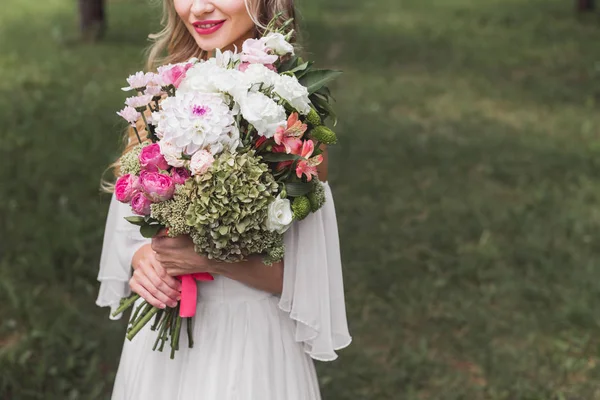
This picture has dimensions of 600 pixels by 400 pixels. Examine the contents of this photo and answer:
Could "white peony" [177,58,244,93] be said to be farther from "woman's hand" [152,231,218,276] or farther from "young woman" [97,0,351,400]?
"woman's hand" [152,231,218,276]

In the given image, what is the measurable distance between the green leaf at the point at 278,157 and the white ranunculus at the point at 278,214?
11 cm

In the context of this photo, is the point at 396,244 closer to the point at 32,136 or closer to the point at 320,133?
the point at 32,136

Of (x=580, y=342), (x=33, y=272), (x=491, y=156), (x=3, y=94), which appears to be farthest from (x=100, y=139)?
(x=580, y=342)

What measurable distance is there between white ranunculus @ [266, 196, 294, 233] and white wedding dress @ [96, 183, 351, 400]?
29cm

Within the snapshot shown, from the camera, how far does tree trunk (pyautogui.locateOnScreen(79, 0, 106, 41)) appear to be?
497 inches

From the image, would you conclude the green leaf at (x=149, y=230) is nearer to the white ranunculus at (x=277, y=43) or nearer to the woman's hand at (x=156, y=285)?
the woman's hand at (x=156, y=285)

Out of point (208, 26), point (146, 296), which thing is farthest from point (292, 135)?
point (146, 296)

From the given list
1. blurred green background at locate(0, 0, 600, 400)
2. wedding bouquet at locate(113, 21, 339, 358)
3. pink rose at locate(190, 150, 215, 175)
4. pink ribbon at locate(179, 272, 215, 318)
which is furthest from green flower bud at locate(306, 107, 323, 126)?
blurred green background at locate(0, 0, 600, 400)

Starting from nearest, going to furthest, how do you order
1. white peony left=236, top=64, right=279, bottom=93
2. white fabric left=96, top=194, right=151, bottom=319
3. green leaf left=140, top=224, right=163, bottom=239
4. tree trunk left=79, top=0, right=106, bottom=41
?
white peony left=236, top=64, right=279, bottom=93 → green leaf left=140, top=224, right=163, bottom=239 → white fabric left=96, top=194, right=151, bottom=319 → tree trunk left=79, top=0, right=106, bottom=41

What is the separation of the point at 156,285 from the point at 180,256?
0.14 meters

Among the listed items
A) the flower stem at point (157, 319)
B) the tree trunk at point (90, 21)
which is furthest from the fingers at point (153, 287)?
the tree trunk at point (90, 21)

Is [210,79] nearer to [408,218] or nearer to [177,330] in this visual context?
[177,330]

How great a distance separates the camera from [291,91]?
2404 millimetres

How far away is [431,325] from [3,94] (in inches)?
223
